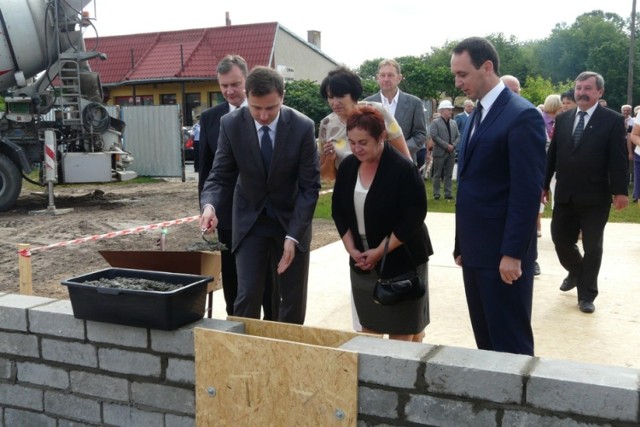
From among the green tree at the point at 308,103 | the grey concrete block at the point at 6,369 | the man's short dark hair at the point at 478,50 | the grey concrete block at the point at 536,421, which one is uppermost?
the green tree at the point at 308,103

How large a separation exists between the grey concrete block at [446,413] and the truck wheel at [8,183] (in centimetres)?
1095

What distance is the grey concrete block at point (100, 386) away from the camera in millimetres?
3371

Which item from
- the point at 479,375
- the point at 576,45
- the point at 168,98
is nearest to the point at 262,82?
the point at 479,375

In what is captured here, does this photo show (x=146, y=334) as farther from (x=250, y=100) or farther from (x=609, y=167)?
(x=609, y=167)

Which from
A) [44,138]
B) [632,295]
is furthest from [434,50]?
[632,295]

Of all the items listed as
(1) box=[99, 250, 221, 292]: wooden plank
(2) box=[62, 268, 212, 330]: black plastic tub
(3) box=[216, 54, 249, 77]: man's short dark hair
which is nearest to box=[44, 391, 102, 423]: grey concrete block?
(2) box=[62, 268, 212, 330]: black plastic tub

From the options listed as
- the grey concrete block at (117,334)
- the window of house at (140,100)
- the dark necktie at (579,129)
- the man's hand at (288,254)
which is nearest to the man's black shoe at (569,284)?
the dark necktie at (579,129)

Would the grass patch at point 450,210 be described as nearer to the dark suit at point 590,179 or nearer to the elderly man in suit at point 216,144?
the dark suit at point 590,179

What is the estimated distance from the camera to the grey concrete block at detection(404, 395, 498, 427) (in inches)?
103

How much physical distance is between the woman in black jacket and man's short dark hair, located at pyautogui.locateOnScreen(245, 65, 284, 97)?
46 cm

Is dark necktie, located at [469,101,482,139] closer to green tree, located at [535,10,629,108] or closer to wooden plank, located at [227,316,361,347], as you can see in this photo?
wooden plank, located at [227,316,361,347]

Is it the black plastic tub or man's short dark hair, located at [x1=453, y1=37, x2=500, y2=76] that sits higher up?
man's short dark hair, located at [x1=453, y1=37, x2=500, y2=76]

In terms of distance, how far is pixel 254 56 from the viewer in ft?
115

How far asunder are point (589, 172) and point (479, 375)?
356 centimetres
